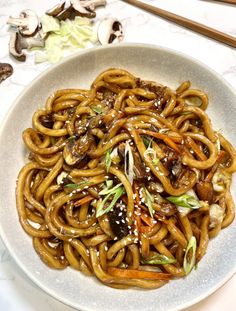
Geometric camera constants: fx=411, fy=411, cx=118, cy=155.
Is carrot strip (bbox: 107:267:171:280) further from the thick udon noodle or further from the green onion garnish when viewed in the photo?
the green onion garnish

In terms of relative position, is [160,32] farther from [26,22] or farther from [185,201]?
[185,201]

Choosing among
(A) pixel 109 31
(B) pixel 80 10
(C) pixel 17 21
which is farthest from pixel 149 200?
(C) pixel 17 21

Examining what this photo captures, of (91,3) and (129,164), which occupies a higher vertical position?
(91,3)

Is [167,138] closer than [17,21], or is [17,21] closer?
[167,138]

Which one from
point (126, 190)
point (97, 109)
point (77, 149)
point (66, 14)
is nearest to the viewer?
point (126, 190)

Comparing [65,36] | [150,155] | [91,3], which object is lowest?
[150,155]

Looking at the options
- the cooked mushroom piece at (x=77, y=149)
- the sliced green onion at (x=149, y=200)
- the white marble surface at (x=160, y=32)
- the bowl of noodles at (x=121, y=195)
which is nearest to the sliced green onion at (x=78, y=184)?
the bowl of noodles at (x=121, y=195)

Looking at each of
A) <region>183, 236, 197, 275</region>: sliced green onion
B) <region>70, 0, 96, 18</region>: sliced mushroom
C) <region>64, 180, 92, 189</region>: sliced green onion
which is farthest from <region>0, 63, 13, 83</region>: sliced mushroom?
<region>183, 236, 197, 275</region>: sliced green onion
